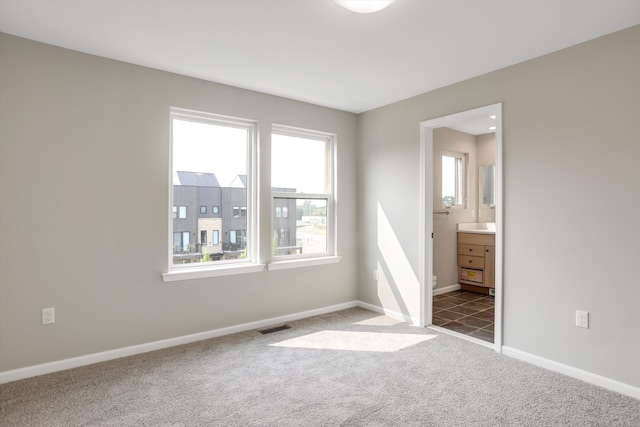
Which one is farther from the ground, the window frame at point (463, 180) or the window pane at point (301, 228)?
the window frame at point (463, 180)

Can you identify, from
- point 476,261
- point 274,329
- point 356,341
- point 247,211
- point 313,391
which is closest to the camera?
point 313,391

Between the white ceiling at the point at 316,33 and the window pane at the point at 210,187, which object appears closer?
the white ceiling at the point at 316,33

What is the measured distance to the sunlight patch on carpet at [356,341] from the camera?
3220 mm

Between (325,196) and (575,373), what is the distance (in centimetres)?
287

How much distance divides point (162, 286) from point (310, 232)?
5.74 ft

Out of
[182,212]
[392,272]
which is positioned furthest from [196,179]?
[392,272]

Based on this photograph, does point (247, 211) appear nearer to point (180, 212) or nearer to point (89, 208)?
point (180, 212)

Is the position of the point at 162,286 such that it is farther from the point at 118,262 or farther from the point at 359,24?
the point at 359,24

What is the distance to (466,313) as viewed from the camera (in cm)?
428

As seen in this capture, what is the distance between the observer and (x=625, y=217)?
2.43m

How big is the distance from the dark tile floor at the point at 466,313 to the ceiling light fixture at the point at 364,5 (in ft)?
9.74

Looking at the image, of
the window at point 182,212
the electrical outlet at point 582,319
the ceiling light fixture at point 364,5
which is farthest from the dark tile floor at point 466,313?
the ceiling light fixture at point 364,5

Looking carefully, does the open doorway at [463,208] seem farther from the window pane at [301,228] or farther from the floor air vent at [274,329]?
the floor air vent at [274,329]

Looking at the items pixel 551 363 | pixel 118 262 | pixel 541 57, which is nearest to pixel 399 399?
pixel 551 363
